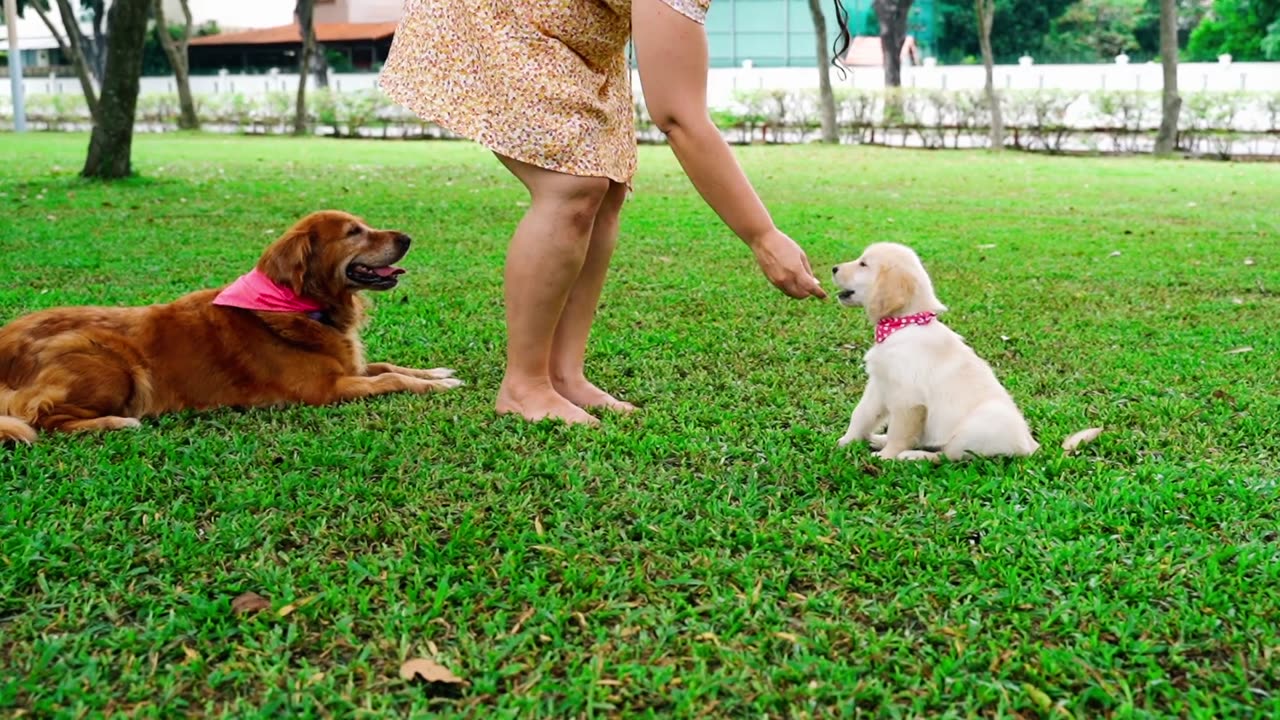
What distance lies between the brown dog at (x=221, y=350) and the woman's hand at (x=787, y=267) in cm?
152

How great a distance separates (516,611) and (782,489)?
992mm

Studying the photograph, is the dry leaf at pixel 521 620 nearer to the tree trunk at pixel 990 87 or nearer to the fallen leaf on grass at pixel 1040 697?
the fallen leaf on grass at pixel 1040 697

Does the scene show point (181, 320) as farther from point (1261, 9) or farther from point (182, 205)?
point (1261, 9)

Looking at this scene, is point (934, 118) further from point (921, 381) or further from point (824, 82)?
point (921, 381)

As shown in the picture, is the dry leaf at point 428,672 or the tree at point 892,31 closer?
the dry leaf at point 428,672

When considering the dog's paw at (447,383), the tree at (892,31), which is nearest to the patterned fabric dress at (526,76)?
the dog's paw at (447,383)

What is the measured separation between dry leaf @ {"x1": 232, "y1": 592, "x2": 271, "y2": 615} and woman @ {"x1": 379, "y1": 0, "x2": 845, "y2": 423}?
1390mm

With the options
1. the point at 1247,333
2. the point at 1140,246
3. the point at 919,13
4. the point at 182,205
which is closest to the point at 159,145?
the point at 182,205

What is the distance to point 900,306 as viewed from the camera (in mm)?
3379

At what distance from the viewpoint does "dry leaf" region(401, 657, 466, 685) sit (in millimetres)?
2115

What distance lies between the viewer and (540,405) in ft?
12.4

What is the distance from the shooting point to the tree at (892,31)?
31188 millimetres

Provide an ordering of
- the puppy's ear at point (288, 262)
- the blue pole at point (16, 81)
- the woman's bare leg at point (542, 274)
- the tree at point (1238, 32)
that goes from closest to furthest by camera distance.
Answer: the woman's bare leg at point (542, 274) < the puppy's ear at point (288, 262) < the blue pole at point (16, 81) < the tree at point (1238, 32)

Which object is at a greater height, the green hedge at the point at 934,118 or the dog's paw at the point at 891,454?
the green hedge at the point at 934,118
